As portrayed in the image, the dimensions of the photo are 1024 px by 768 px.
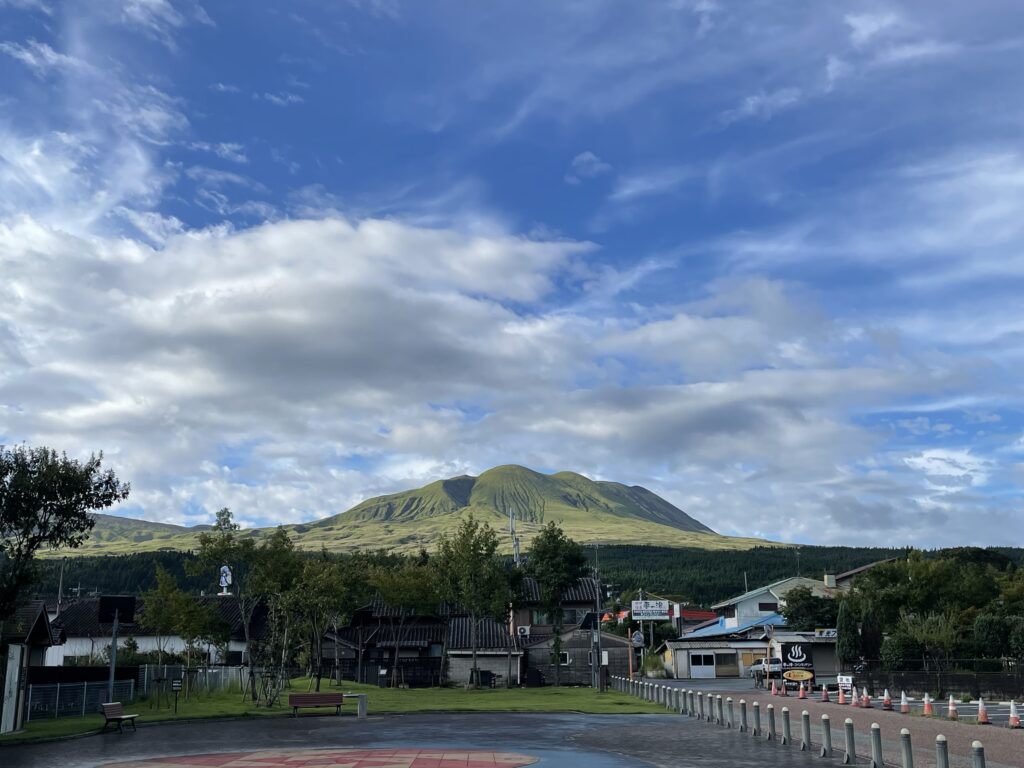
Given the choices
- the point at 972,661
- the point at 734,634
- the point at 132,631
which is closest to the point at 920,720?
the point at 972,661

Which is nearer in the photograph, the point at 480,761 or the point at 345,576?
the point at 480,761

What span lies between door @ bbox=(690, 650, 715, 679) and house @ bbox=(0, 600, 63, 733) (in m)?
56.5

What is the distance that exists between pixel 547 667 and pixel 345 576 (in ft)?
58.6

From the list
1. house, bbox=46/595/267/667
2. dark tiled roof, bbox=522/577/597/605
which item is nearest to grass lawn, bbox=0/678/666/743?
house, bbox=46/595/267/667

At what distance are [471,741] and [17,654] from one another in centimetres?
1575

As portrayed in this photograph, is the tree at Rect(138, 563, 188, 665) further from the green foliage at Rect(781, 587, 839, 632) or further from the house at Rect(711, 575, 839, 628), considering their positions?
the house at Rect(711, 575, 839, 628)

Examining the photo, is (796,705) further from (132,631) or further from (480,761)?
(132,631)

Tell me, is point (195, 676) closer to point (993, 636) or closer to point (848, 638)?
point (848, 638)

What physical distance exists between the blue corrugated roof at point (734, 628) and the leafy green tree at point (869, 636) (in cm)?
3061

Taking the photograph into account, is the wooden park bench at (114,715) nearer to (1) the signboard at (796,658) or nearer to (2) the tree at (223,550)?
(2) the tree at (223,550)

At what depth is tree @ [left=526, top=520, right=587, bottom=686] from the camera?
78.3 m

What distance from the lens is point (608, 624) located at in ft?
356

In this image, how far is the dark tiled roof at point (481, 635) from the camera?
7512 cm

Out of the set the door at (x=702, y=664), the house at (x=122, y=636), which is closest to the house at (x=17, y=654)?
the house at (x=122, y=636)
